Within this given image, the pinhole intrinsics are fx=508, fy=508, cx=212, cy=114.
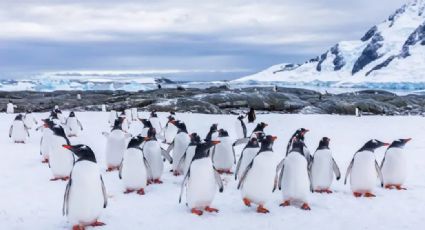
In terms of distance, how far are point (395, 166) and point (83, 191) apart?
6239 millimetres

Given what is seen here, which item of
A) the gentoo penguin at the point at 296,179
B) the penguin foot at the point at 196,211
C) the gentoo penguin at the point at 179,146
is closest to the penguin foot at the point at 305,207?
the gentoo penguin at the point at 296,179

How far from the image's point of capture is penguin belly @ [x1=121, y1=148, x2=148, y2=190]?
928 cm

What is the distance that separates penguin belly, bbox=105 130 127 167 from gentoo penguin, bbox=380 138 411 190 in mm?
5667

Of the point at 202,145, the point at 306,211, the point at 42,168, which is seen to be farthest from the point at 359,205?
the point at 42,168

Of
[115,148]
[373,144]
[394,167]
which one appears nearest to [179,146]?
[115,148]

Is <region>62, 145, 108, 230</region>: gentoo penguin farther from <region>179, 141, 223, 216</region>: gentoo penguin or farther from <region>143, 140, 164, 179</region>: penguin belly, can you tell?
<region>143, 140, 164, 179</region>: penguin belly

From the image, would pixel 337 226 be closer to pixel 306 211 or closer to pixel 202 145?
pixel 306 211

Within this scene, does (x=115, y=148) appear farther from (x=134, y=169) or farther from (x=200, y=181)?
(x=200, y=181)

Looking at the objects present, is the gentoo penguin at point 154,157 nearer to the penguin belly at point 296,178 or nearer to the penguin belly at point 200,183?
the penguin belly at point 200,183

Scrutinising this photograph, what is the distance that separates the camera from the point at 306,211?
27.9ft

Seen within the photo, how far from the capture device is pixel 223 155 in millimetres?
11266

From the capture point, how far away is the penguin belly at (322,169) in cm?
958

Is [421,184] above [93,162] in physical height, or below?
below

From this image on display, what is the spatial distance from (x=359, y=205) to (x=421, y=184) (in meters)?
2.76
